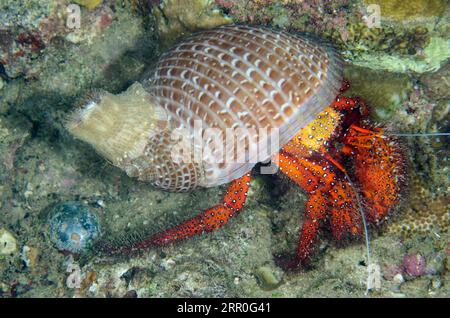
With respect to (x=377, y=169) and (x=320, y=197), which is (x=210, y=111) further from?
(x=377, y=169)

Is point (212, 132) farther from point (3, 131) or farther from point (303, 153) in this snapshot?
point (3, 131)

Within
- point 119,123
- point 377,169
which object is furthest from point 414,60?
point 119,123

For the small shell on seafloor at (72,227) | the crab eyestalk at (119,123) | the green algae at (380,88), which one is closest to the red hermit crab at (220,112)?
the crab eyestalk at (119,123)

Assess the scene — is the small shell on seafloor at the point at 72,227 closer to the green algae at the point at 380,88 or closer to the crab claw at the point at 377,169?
the crab claw at the point at 377,169

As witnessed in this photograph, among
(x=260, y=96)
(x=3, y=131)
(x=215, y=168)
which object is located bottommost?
(x=3, y=131)

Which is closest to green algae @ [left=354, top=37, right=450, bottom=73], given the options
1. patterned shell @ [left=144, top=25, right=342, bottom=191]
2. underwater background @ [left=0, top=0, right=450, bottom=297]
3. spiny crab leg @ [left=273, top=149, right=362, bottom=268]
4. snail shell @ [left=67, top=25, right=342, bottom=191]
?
underwater background @ [left=0, top=0, right=450, bottom=297]

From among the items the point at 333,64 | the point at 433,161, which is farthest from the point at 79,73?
the point at 433,161
